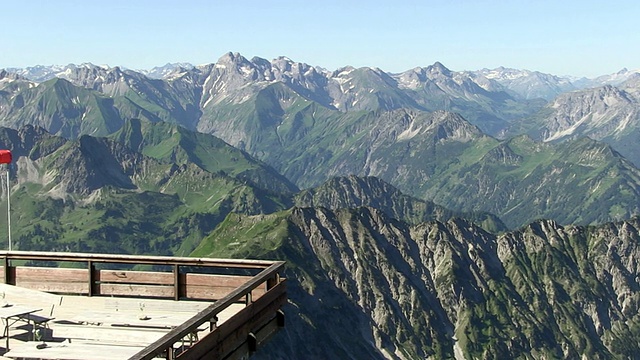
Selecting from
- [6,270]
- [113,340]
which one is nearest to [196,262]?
[113,340]

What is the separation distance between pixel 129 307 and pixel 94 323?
220 centimetres

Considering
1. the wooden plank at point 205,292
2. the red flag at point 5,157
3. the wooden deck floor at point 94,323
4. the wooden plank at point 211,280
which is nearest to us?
the wooden deck floor at point 94,323

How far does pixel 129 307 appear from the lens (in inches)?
1085

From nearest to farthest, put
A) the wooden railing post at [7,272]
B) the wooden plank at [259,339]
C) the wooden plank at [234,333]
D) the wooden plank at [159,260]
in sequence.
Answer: the wooden plank at [234,333]
the wooden plank at [259,339]
the wooden plank at [159,260]
the wooden railing post at [7,272]

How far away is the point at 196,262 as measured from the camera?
26000mm

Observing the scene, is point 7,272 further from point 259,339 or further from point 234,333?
point 234,333

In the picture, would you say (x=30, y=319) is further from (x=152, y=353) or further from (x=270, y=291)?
(x=152, y=353)

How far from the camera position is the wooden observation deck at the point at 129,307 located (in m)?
21.2

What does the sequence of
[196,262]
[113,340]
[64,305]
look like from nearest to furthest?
[113,340] → [196,262] → [64,305]

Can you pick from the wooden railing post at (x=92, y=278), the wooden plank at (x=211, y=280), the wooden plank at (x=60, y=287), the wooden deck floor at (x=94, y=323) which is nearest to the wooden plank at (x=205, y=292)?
the wooden plank at (x=211, y=280)

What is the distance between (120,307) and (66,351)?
6208 millimetres

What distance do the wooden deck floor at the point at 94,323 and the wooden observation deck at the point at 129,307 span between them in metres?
0.03

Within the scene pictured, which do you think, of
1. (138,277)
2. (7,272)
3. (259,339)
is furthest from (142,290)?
(259,339)

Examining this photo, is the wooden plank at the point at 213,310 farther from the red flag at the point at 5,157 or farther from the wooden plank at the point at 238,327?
the red flag at the point at 5,157
